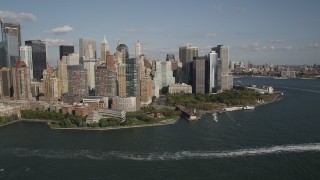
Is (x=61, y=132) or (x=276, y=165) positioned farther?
(x=61, y=132)

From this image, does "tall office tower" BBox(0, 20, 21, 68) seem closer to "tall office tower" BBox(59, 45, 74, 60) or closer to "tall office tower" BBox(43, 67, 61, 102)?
"tall office tower" BBox(59, 45, 74, 60)

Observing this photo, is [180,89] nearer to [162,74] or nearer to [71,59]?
[162,74]

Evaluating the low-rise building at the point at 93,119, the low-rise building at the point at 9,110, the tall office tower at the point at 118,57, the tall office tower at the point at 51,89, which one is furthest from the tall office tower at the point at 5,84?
the low-rise building at the point at 93,119

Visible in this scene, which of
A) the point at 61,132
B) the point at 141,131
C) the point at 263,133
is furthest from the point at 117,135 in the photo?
the point at 263,133

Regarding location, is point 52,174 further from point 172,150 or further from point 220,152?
point 220,152

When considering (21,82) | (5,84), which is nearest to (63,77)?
(21,82)

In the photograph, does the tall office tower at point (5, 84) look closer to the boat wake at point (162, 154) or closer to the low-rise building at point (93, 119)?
the low-rise building at point (93, 119)

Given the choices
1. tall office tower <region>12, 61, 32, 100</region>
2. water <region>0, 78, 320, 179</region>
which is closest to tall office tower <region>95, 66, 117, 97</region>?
tall office tower <region>12, 61, 32, 100</region>

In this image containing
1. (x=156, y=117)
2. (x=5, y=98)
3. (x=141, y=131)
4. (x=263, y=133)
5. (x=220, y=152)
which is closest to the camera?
(x=220, y=152)
